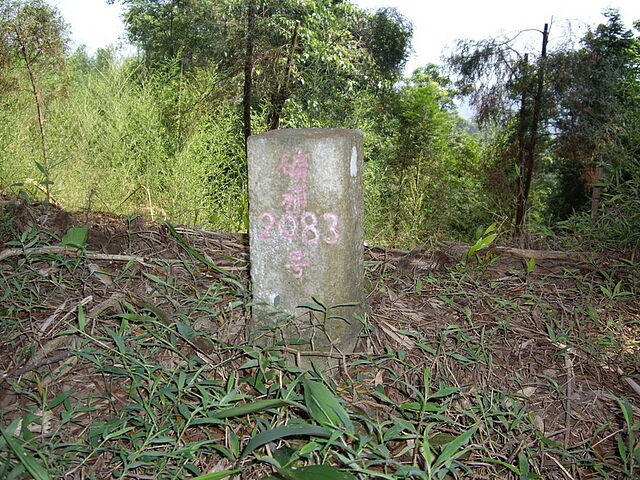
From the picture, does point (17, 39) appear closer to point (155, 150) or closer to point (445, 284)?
point (155, 150)

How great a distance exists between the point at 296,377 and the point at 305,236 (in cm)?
39

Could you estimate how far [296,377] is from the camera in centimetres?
136

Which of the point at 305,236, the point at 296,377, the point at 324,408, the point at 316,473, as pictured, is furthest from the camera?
the point at 305,236

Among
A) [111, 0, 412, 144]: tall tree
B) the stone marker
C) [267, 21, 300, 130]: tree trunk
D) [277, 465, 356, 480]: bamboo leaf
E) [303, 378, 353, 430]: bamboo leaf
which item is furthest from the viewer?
[267, 21, 300, 130]: tree trunk

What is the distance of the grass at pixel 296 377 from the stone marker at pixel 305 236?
89mm

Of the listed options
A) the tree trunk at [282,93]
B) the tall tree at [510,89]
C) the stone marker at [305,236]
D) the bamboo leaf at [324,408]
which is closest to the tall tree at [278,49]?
the tree trunk at [282,93]

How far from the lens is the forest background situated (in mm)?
4629

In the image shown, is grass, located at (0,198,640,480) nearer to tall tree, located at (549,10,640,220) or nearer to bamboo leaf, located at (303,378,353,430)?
bamboo leaf, located at (303,378,353,430)

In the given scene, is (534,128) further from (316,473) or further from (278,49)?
(316,473)

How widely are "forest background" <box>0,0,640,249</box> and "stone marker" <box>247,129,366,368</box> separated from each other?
2.50 metres

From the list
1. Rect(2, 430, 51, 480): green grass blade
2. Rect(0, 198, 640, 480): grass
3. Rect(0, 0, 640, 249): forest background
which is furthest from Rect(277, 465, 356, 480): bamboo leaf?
Rect(0, 0, 640, 249): forest background

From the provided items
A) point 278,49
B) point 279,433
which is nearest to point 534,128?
point 278,49

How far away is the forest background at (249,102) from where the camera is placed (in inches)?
182

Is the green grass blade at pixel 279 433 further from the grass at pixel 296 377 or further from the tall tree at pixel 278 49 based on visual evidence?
the tall tree at pixel 278 49
